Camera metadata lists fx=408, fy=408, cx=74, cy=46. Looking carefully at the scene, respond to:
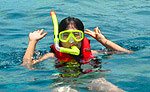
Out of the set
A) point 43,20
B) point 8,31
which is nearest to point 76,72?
point 8,31

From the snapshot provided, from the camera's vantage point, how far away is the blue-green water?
6082 mm

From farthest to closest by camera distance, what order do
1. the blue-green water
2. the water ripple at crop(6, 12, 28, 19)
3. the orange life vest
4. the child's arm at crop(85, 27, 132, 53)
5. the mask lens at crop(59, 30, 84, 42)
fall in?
the water ripple at crop(6, 12, 28, 19) < the child's arm at crop(85, 27, 132, 53) < the orange life vest < the mask lens at crop(59, 30, 84, 42) < the blue-green water

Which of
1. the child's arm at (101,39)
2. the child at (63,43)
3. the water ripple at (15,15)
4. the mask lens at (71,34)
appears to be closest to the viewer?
the mask lens at (71,34)

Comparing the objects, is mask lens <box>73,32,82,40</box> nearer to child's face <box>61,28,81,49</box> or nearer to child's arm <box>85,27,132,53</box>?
child's face <box>61,28,81,49</box>

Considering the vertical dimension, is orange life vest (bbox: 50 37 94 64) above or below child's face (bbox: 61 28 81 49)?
below

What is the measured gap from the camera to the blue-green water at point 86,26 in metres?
6.08

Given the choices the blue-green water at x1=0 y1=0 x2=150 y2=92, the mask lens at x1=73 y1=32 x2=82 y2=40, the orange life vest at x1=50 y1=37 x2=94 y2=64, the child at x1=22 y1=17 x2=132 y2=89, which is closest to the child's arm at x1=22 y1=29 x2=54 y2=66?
the child at x1=22 y1=17 x2=132 y2=89

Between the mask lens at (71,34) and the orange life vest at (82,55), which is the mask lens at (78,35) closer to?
the mask lens at (71,34)

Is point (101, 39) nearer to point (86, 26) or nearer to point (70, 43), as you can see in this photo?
point (70, 43)

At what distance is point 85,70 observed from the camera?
6410 millimetres

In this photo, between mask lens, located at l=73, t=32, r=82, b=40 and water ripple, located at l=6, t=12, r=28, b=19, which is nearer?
mask lens, located at l=73, t=32, r=82, b=40

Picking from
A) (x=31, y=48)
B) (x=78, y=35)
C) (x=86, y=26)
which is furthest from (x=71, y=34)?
(x=86, y=26)

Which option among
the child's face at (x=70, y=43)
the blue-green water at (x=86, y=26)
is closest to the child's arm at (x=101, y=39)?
the blue-green water at (x=86, y=26)

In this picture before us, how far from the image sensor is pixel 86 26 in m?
10.6
